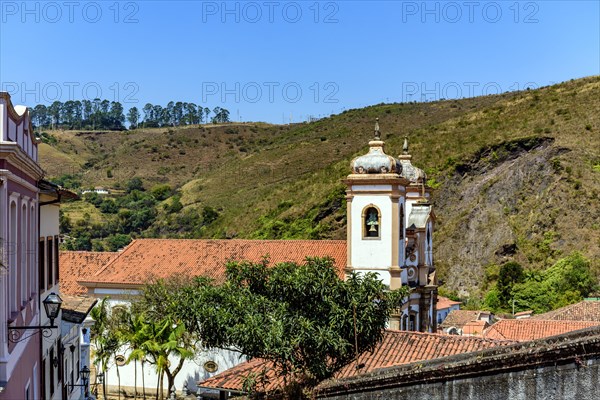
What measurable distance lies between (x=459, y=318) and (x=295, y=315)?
25.4 meters

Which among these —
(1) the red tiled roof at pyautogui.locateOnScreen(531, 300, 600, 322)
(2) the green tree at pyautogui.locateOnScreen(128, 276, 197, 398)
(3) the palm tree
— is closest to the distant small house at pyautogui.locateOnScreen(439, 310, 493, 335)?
(1) the red tiled roof at pyautogui.locateOnScreen(531, 300, 600, 322)

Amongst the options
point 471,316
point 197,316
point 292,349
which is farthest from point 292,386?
point 471,316

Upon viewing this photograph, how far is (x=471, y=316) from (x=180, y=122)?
10994 cm

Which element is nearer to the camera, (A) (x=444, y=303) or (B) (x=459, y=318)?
(B) (x=459, y=318)

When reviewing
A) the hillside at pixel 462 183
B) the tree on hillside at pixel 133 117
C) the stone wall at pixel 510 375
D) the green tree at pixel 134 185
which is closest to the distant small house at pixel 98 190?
the green tree at pixel 134 185

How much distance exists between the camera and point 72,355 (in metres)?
18.1

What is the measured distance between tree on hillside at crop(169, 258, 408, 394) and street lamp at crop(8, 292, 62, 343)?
459 centimetres

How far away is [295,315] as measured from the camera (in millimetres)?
16562

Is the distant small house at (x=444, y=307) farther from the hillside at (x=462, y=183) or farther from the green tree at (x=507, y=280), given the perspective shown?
the hillside at (x=462, y=183)

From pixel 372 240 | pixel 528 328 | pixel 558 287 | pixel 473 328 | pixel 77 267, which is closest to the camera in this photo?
pixel 372 240

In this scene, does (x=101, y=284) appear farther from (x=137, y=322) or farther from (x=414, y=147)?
(x=414, y=147)

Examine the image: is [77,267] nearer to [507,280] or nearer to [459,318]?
[459,318]

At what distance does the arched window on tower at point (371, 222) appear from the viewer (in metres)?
25.9

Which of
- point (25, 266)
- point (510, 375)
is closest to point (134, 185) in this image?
point (25, 266)
